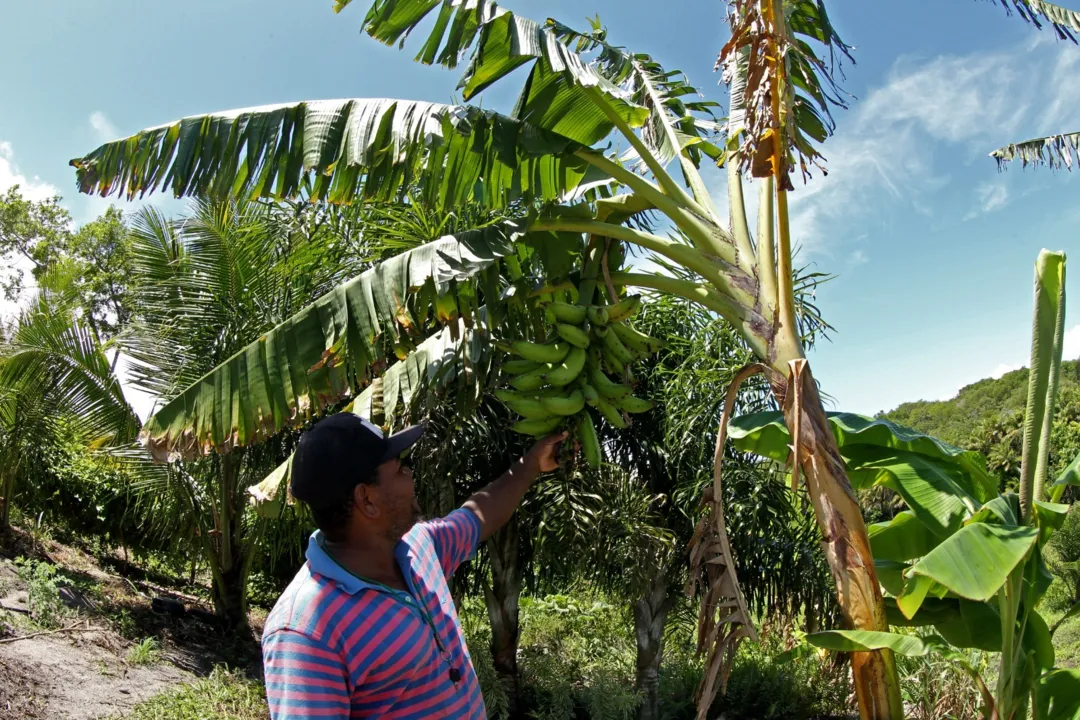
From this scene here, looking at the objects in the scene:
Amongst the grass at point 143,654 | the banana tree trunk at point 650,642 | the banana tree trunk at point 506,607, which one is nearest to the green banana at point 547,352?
the banana tree trunk at point 506,607

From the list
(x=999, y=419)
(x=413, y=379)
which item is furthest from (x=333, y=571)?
(x=999, y=419)

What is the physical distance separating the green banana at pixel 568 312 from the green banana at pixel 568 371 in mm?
136

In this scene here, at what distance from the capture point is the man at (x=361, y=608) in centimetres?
173

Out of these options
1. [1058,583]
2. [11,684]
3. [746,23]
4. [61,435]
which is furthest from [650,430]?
[1058,583]

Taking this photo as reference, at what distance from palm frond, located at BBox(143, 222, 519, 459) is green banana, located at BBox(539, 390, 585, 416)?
0.89 m

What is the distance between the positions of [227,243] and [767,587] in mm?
6397

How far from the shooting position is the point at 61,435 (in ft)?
35.3

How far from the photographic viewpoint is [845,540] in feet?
9.88

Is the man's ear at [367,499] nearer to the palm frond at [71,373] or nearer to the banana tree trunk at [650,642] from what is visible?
the banana tree trunk at [650,642]

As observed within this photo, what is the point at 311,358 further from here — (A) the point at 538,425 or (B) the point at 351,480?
(B) the point at 351,480

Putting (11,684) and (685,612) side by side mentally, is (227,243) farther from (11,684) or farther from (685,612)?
(685,612)

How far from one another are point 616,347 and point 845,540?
1.18m

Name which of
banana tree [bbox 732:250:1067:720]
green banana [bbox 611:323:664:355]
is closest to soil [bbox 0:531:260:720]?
green banana [bbox 611:323:664:355]

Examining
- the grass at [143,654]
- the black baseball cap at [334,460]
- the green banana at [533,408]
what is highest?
the green banana at [533,408]
